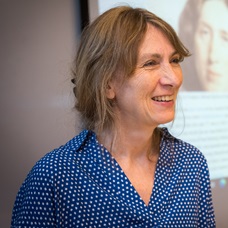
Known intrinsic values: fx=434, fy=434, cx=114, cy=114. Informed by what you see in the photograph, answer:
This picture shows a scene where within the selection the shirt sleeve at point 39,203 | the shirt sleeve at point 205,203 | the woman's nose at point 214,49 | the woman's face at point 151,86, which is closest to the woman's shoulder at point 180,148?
the shirt sleeve at point 205,203

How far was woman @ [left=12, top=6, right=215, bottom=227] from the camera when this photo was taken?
1241mm

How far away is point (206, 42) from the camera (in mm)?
2562

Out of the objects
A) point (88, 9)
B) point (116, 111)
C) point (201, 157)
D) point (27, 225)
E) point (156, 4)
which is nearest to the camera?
point (27, 225)

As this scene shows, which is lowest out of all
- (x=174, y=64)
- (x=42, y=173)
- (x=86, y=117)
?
(x=42, y=173)

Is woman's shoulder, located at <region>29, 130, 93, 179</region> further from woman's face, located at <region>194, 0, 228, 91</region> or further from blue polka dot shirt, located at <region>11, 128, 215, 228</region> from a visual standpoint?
woman's face, located at <region>194, 0, 228, 91</region>

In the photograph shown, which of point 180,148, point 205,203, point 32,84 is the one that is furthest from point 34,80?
point 205,203

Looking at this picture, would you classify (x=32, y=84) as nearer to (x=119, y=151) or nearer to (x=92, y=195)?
(x=119, y=151)

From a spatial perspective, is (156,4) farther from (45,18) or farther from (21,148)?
(21,148)

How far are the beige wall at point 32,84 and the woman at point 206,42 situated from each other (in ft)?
2.46

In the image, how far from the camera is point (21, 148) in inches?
71.8

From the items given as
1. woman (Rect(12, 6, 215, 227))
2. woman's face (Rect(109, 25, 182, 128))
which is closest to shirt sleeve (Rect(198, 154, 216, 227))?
woman (Rect(12, 6, 215, 227))

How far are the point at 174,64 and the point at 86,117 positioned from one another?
332mm

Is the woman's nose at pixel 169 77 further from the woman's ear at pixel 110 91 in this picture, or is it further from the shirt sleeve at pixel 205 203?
the shirt sleeve at pixel 205 203

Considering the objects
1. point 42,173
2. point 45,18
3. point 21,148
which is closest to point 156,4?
point 45,18
